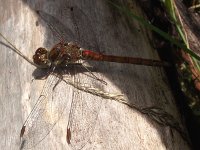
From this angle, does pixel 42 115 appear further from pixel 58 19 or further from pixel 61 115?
pixel 58 19

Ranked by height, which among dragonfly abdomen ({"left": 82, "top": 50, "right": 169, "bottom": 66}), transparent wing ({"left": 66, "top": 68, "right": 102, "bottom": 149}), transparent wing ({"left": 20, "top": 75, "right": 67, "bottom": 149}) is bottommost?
transparent wing ({"left": 20, "top": 75, "right": 67, "bottom": 149})

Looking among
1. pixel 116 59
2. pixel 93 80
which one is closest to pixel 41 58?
pixel 93 80

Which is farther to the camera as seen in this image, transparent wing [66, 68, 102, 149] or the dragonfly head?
the dragonfly head

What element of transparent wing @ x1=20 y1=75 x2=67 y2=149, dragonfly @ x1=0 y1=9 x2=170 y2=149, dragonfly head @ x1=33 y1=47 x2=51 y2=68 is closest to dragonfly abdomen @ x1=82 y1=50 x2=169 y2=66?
dragonfly @ x1=0 y1=9 x2=170 y2=149

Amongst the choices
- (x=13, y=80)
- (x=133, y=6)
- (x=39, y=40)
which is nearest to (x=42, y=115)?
(x=13, y=80)

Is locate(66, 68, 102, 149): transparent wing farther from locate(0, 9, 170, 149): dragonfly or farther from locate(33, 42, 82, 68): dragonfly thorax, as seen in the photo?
locate(33, 42, 82, 68): dragonfly thorax

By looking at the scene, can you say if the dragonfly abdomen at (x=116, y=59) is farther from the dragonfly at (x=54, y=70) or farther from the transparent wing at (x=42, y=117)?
the transparent wing at (x=42, y=117)

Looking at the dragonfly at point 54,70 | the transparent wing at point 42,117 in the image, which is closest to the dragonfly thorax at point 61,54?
the dragonfly at point 54,70

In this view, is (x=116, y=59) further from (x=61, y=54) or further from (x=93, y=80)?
(x=61, y=54)
